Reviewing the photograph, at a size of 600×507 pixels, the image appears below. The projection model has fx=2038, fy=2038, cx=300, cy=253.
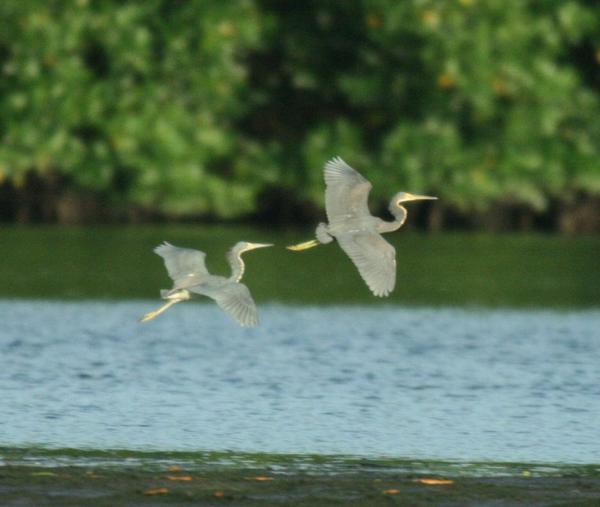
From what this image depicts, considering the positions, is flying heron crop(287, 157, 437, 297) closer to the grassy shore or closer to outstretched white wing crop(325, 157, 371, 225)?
outstretched white wing crop(325, 157, 371, 225)

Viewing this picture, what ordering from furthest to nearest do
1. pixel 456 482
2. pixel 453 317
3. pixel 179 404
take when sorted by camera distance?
pixel 453 317
pixel 179 404
pixel 456 482

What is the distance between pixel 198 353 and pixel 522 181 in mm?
20921

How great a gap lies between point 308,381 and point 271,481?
5260 millimetres

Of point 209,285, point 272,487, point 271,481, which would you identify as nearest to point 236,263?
point 209,285

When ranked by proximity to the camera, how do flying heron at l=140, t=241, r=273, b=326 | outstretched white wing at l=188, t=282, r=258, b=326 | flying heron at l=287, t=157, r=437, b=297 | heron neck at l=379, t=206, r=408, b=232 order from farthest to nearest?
heron neck at l=379, t=206, r=408, b=232 → flying heron at l=287, t=157, r=437, b=297 → flying heron at l=140, t=241, r=273, b=326 → outstretched white wing at l=188, t=282, r=258, b=326

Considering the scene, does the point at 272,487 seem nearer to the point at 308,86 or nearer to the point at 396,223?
the point at 396,223

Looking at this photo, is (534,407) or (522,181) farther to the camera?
(522,181)

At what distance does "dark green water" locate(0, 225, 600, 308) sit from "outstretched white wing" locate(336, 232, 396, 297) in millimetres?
11387

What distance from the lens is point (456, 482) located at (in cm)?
1135

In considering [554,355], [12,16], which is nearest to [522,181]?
[12,16]

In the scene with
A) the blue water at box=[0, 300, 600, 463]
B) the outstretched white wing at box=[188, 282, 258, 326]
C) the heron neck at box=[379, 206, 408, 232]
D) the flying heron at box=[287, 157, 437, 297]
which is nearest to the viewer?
the outstretched white wing at box=[188, 282, 258, 326]

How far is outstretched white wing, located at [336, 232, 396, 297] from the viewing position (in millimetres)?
12219

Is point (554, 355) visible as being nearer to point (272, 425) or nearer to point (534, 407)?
point (534, 407)

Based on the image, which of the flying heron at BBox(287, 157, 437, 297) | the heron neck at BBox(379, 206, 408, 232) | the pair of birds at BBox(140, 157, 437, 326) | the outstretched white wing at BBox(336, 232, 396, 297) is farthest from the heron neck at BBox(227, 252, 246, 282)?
the heron neck at BBox(379, 206, 408, 232)
